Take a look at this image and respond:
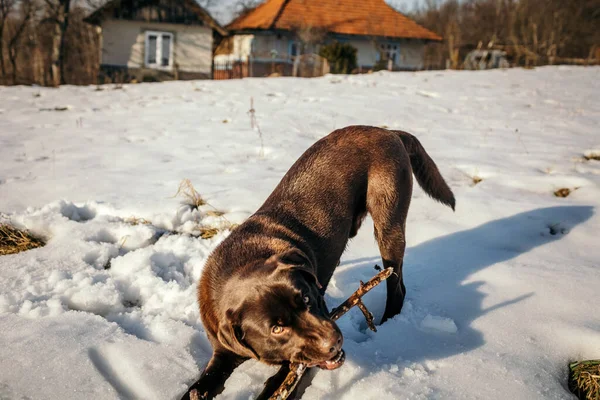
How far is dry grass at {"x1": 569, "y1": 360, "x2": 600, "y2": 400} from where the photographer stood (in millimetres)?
2162

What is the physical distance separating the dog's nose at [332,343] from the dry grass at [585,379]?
128 cm

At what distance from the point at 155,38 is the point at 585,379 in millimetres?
27994

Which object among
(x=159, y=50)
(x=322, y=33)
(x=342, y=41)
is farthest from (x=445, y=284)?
(x=342, y=41)

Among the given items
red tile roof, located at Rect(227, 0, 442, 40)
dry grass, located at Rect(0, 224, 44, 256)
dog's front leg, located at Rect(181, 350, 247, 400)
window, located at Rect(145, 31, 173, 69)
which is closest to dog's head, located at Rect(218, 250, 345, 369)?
dog's front leg, located at Rect(181, 350, 247, 400)

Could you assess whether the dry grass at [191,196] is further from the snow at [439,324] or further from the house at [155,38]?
the house at [155,38]

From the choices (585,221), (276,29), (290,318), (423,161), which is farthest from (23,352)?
(276,29)

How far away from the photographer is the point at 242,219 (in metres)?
4.01

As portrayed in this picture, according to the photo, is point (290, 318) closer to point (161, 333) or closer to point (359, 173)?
point (161, 333)

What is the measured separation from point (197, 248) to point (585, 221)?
344 centimetres

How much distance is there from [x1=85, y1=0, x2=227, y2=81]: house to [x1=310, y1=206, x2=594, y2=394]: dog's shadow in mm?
23270

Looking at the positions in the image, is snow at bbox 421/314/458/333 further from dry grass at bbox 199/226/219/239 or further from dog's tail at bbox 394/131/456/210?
dry grass at bbox 199/226/219/239

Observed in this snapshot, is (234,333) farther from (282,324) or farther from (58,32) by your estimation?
(58,32)

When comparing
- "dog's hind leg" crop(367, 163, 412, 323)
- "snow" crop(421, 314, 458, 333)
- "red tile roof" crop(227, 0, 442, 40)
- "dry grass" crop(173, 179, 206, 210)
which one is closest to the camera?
"snow" crop(421, 314, 458, 333)

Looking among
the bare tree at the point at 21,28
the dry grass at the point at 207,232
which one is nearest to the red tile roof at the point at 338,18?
the bare tree at the point at 21,28
